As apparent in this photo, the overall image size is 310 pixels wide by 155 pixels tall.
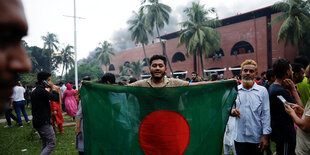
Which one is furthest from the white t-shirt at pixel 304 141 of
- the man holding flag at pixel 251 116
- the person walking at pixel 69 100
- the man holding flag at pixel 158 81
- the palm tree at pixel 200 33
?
the palm tree at pixel 200 33

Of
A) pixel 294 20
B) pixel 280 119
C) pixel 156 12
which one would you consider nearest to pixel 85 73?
pixel 156 12

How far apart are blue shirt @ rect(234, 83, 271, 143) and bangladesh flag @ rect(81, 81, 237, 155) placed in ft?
1.61

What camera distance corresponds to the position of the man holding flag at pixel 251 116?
277cm

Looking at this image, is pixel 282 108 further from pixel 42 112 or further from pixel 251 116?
pixel 42 112

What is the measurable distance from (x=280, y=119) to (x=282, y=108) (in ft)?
0.53

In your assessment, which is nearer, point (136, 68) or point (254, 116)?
point (254, 116)

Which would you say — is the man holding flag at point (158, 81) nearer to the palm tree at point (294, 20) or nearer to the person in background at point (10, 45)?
the person in background at point (10, 45)

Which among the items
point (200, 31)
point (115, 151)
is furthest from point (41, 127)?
point (200, 31)

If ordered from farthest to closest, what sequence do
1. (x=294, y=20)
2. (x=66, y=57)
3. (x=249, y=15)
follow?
(x=66, y=57), (x=249, y=15), (x=294, y=20)

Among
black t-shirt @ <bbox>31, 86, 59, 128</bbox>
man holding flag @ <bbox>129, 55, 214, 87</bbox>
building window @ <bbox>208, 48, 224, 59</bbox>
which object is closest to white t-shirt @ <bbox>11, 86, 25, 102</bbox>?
black t-shirt @ <bbox>31, 86, 59, 128</bbox>

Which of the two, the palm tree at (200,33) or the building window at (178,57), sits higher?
the palm tree at (200,33)

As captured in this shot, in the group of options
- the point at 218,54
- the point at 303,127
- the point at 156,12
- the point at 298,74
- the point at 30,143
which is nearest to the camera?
the point at 303,127

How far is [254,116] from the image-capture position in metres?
2.83

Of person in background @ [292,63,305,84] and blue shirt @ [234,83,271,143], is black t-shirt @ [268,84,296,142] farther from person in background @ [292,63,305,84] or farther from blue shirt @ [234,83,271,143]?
person in background @ [292,63,305,84]
